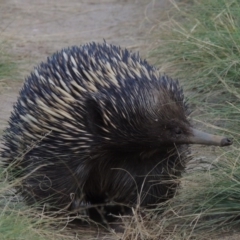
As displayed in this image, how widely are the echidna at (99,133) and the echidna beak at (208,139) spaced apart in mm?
37

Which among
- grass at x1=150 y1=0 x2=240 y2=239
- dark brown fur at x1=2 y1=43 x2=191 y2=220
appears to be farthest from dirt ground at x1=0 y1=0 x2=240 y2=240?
dark brown fur at x1=2 y1=43 x2=191 y2=220

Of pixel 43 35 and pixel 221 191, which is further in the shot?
pixel 43 35

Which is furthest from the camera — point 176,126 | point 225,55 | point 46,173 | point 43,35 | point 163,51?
point 43,35

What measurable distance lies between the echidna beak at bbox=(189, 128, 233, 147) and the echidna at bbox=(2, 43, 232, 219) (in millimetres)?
37

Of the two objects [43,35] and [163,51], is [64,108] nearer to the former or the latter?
[163,51]

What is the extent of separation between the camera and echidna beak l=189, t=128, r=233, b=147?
5.16 meters

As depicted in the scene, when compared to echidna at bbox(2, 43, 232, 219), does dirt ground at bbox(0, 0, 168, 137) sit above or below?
below

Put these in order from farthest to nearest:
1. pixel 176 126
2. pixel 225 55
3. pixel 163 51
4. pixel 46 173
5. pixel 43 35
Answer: pixel 43 35, pixel 163 51, pixel 225 55, pixel 46 173, pixel 176 126

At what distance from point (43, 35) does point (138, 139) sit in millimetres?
6071

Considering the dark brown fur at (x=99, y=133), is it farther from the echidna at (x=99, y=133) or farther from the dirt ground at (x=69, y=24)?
the dirt ground at (x=69, y=24)

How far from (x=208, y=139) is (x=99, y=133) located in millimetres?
746

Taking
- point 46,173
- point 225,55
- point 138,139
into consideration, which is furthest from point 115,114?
point 225,55

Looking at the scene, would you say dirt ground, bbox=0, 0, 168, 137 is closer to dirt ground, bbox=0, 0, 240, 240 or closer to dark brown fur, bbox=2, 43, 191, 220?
dirt ground, bbox=0, 0, 240, 240

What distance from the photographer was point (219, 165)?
5883 millimetres
